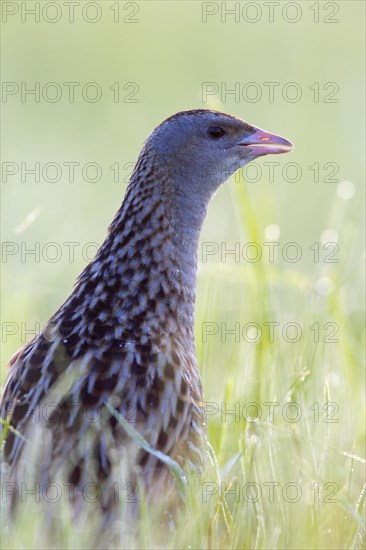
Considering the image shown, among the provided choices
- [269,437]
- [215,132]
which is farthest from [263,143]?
[269,437]

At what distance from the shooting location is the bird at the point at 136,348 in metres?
3.96

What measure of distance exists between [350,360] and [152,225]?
45.5 inches

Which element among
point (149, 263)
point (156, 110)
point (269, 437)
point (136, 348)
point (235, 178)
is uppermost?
point (156, 110)

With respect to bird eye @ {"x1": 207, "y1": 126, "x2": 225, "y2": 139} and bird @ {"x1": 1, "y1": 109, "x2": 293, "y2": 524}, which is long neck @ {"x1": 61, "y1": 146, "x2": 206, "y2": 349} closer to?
bird @ {"x1": 1, "y1": 109, "x2": 293, "y2": 524}

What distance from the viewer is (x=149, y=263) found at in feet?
15.7

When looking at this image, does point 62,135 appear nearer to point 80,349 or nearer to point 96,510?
point 80,349

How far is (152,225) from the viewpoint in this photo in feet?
16.1

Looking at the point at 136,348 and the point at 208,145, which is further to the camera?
the point at 208,145

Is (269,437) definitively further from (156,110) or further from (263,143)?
(156,110)

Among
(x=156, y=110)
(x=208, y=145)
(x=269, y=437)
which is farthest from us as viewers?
(x=156, y=110)

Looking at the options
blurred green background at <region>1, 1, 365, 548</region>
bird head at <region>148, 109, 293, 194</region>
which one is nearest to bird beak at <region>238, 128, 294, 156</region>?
bird head at <region>148, 109, 293, 194</region>

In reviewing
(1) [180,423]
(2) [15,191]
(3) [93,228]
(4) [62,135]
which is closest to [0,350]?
(1) [180,423]

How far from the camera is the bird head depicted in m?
5.18

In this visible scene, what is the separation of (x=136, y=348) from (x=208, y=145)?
130 centimetres
